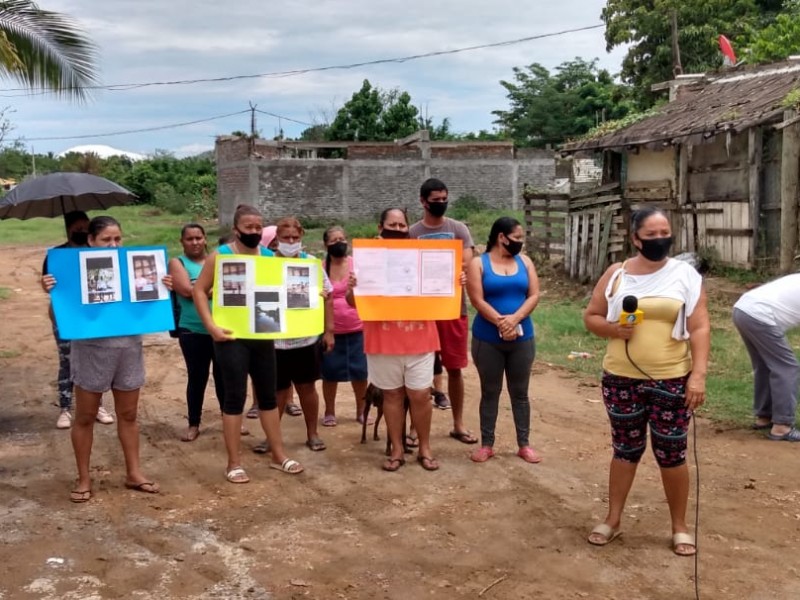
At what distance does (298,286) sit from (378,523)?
162 cm

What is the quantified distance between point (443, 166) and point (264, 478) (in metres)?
25.2

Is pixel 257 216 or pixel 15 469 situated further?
pixel 15 469

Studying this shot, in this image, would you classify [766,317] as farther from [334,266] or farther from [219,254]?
[219,254]

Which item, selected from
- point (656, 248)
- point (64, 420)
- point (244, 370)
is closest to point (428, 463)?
point (244, 370)

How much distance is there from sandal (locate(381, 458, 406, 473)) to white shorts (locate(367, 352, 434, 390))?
53 cm

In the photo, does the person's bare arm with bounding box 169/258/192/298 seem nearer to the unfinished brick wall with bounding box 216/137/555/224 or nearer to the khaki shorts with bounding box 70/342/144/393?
the khaki shorts with bounding box 70/342/144/393

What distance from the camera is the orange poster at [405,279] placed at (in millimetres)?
5387

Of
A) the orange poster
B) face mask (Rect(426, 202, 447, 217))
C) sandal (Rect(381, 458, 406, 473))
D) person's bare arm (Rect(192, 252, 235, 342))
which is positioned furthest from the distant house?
person's bare arm (Rect(192, 252, 235, 342))

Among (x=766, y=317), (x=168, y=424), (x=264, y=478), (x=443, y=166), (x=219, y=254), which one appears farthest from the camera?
(x=443, y=166)

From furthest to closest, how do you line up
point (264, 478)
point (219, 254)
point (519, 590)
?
point (264, 478) < point (219, 254) < point (519, 590)

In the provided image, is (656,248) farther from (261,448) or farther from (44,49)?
(44,49)

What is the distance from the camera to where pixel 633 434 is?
425 centimetres

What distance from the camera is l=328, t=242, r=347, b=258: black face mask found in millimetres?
6145

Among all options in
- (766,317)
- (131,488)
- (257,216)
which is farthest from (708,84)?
(131,488)
